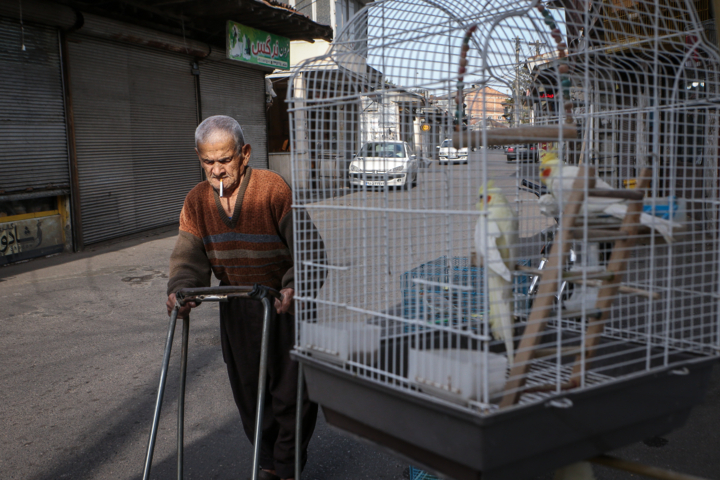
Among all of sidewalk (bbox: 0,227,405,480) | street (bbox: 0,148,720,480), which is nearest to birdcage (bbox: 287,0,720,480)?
street (bbox: 0,148,720,480)

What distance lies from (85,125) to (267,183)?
723 cm

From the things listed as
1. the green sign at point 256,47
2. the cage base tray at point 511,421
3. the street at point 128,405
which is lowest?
the street at point 128,405

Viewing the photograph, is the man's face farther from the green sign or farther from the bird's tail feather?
the green sign

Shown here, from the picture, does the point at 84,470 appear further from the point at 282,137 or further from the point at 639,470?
the point at 282,137

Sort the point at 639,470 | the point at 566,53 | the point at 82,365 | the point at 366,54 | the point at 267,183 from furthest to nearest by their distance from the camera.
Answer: the point at 82,365 < the point at 267,183 < the point at 366,54 < the point at 566,53 < the point at 639,470

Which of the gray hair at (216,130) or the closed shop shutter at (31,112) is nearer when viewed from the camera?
the gray hair at (216,130)

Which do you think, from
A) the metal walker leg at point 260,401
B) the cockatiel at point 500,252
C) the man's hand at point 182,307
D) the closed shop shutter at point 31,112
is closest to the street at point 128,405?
the cockatiel at point 500,252

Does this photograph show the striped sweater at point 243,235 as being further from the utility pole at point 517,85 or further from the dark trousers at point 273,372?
the utility pole at point 517,85

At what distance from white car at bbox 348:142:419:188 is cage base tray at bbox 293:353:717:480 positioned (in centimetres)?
70

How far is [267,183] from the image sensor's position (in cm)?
256

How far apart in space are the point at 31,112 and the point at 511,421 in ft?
27.2

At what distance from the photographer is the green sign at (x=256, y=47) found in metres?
11.2

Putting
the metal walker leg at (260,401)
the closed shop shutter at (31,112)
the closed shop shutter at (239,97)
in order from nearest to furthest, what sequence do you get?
the metal walker leg at (260,401) → the closed shop shutter at (31,112) → the closed shop shutter at (239,97)

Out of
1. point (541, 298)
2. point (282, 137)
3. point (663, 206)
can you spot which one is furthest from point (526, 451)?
point (282, 137)
